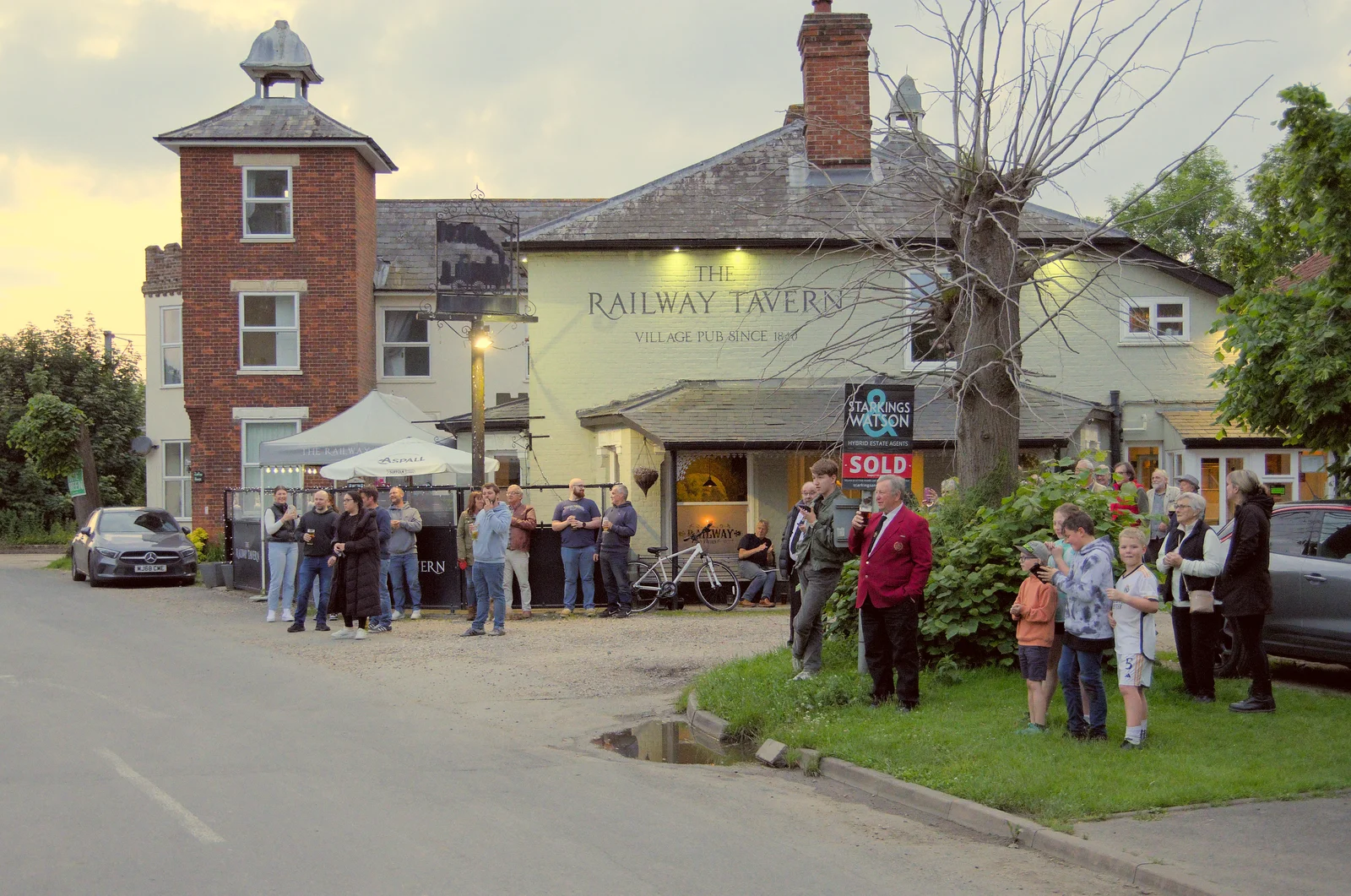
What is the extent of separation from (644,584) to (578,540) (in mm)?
1645

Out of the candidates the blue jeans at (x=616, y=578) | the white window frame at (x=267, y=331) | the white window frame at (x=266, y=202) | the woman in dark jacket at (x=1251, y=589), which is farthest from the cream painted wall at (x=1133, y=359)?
the white window frame at (x=266, y=202)

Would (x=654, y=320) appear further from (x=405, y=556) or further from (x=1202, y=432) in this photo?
(x=1202, y=432)

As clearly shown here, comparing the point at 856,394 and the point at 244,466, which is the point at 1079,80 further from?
the point at 244,466

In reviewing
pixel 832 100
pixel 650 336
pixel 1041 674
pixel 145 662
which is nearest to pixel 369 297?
pixel 650 336

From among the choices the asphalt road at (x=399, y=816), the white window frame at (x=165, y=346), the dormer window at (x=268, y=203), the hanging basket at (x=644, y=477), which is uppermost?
the dormer window at (x=268, y=203)

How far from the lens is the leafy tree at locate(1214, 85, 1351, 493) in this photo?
11250 mm

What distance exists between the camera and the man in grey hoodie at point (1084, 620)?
27.9ft

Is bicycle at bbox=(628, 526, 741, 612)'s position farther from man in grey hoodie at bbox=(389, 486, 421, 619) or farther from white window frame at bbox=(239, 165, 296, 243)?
white window frame at bbox=(239, 165, 296, 243)

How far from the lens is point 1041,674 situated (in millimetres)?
8875

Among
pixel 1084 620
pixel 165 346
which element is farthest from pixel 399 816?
pixel 165 346

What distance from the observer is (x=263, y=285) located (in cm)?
2903

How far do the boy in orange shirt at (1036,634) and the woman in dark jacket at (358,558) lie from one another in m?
9.13

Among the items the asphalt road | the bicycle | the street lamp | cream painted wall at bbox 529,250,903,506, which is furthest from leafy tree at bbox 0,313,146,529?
the asphalt road

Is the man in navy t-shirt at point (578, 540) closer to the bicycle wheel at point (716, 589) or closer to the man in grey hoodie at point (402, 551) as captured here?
the bicycle wheel at point (716, 589)
